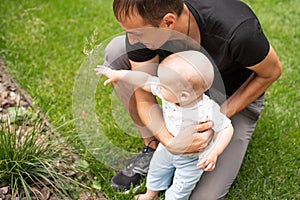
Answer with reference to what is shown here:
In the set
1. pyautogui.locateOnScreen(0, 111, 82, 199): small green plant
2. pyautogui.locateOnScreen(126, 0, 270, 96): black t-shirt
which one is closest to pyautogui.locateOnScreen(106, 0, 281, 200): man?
pyautogui.locateOnScreen(126, 0, 270, 96): black t-shirt

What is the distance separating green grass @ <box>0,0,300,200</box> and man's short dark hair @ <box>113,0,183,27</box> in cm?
27

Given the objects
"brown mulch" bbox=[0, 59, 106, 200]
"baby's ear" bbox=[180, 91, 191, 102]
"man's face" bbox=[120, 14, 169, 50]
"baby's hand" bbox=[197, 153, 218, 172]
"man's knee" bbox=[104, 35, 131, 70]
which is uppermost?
"man's face" bbox=[120, 14, 169, 50]

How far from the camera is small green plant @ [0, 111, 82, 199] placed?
2.08 metres

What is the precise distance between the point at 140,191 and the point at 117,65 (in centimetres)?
61

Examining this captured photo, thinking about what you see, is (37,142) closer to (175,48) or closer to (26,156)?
(26,156)

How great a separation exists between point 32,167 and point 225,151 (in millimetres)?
872

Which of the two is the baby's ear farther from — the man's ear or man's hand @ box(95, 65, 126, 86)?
man's hand @ box(95, 65, 126, 86)

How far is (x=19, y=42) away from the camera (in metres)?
3.30

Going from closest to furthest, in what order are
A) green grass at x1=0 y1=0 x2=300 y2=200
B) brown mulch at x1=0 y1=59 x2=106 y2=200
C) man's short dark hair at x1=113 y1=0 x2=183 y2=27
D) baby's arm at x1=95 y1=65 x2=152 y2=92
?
1. man's short dark hair at x1=113 y1=0 x2=183 y2=27
2. baby's arm at x1=95 y1=65 x2=152 y2=92
3. brown mulch at x1=0 y1=59 x2=106 y2=200
4. green grass at x1=0 y1=0 x2=300 y2=200

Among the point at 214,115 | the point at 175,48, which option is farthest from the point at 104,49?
the point at 214,115

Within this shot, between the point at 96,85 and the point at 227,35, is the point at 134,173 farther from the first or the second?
the point at 227,35

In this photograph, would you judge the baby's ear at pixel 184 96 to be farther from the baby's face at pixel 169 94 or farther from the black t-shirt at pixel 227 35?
the black t-shirt at pixel 227 35

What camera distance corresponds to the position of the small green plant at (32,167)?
2.08 meters

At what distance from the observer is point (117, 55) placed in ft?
7.70
